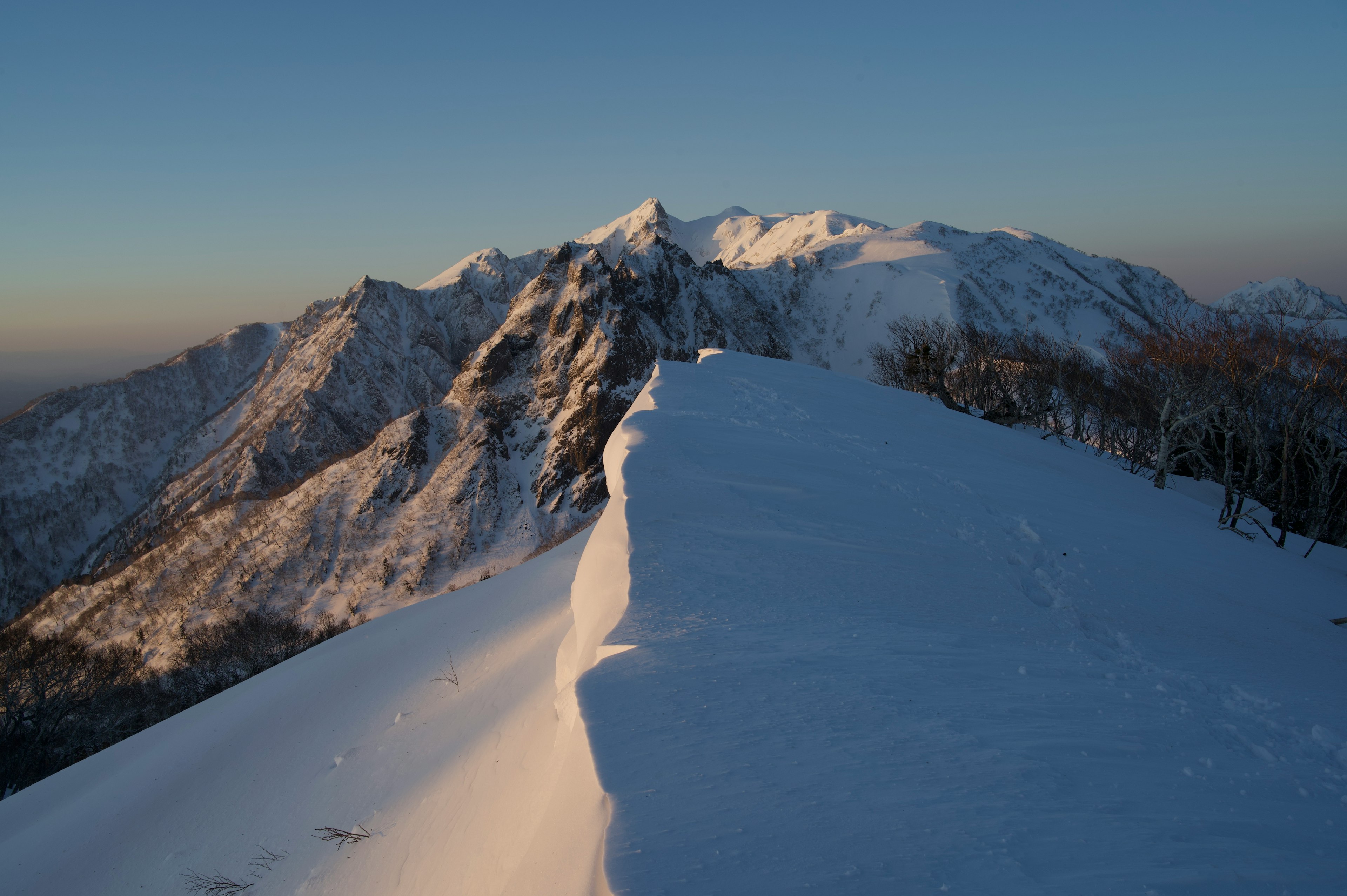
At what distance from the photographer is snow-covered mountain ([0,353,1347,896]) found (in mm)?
3236

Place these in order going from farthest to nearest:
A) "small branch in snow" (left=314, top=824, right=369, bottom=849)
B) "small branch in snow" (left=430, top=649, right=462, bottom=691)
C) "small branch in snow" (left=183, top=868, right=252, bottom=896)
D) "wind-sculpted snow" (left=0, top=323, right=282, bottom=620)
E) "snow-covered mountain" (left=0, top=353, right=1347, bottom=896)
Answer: "wind-sculpted snow" (left=0, top=323, right=282, bottom=620)
"small branch in snow" (left=430, top=649, right=462, bottom=691)
"small branch in snow" (left=183, top=868, right=252, bottom=896)
"small branch in snow" (left=314, top=824, right=369, bottom=849)
"snow-covered mountain" (left=0, top=353, right=1347, bottom=896)

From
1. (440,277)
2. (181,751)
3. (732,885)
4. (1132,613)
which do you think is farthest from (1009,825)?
(440,277)

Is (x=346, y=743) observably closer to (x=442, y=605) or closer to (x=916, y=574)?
(x=442, y=605)

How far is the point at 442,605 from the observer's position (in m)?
11.8

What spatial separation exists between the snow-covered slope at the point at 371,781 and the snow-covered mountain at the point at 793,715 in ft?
0.15

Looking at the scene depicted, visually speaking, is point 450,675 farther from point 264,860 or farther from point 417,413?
point 417,413

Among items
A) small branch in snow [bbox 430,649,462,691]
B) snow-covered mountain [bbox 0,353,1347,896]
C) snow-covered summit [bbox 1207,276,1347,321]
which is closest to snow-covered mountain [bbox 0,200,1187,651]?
snow-covered summit [bbox 1207,276,1347,321]

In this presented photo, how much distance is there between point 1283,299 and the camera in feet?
176

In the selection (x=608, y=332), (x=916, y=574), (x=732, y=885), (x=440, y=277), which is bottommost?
(x=916, y=574)

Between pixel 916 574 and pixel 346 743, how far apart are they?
7.85 metres

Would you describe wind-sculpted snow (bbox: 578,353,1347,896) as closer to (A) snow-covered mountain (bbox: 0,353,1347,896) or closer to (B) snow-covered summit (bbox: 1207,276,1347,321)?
(A) snow-covered mountain (bbox: 0,353,1347,896)

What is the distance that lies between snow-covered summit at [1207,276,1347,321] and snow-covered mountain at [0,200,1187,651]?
9.47 metres

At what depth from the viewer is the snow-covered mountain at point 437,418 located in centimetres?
6444

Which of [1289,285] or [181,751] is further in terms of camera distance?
[1289,285]
